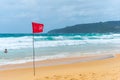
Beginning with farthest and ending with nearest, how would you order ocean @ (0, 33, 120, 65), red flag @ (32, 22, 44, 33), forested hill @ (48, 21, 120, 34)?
forested hill @ (48, 21, 120, 34) → ocean @ (0, 33, 120, 65) → red flag @ (32, 22, 44, 33)

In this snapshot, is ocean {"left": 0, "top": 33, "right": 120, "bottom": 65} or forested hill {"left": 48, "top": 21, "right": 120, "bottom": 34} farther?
forested hill {"left": 48, "top": 21, "right": 120, "bottom": 34}

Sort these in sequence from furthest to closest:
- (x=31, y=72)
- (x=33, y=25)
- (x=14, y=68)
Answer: (x=14, y=68) → (x=31, y=72) → (x=33, y=25)

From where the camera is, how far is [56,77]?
1093 centimetres

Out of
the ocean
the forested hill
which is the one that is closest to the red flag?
the ocean

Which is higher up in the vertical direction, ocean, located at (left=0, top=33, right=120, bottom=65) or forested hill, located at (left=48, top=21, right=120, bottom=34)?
forested hill, located at (left=48, top=21, right=120, bottom=34)

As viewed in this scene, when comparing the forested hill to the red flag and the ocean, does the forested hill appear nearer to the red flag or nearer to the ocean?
the ocean

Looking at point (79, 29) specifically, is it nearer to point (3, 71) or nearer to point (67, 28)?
point (67, 28)

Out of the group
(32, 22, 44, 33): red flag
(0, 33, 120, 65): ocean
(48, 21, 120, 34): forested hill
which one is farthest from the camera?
(48, 21, 120, 34): forested hill

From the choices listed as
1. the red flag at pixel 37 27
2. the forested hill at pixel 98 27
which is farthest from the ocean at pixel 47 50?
the forested hill at pixel 98 27

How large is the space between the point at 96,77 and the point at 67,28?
5248 inches

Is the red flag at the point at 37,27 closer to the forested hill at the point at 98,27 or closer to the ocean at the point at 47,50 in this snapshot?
the ocean at the point at 47,50

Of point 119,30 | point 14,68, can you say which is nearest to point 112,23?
point 119,30

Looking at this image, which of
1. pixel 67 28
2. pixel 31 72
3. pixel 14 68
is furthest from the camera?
pixel 67 28

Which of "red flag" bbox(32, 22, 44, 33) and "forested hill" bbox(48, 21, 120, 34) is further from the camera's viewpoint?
"forested hill" bbox(48, 21, 120, 34)
